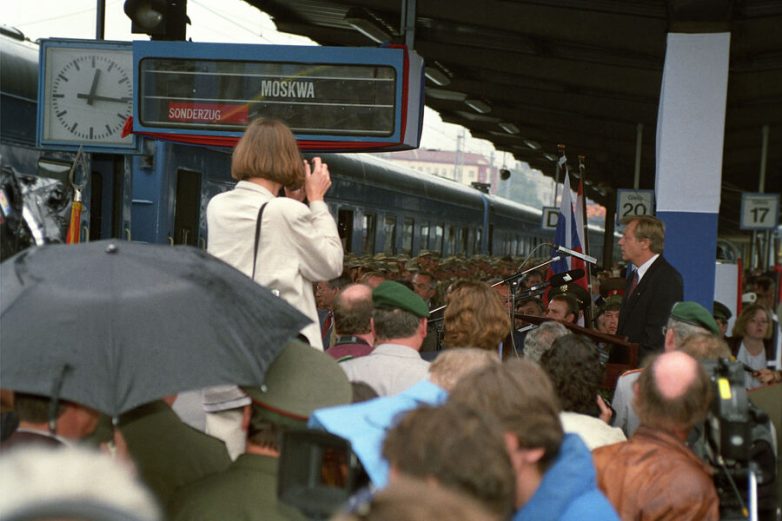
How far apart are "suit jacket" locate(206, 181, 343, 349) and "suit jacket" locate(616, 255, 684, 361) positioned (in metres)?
3.32

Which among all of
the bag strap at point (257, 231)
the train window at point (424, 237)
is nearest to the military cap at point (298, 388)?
the bag strap at point (257, 231)

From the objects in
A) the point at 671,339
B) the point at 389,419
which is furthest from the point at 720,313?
the point at 389,419

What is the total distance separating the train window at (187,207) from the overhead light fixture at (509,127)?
14.7m

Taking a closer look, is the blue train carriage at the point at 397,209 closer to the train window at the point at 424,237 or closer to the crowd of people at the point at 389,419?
the train window at the point at 424,237

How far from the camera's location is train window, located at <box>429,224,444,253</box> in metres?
23.4

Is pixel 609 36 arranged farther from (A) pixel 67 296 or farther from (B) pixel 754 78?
(A) pixel 67 296

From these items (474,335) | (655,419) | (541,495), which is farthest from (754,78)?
(541,495)

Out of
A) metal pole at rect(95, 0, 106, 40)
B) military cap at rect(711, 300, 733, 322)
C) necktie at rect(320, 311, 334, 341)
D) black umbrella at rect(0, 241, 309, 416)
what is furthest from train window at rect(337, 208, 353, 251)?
black umbrella at rect(0, 241, 309, 416)

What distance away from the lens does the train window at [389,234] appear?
19.7 meters

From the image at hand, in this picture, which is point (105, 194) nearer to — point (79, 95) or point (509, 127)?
point (79, 95)

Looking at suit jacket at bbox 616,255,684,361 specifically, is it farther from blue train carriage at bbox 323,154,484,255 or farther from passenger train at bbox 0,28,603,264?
blue train carriage at bbox 323,154,484,255

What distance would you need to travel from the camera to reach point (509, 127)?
2703 centimetres

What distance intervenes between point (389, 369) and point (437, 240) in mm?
18987

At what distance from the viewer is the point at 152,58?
29.0ft
